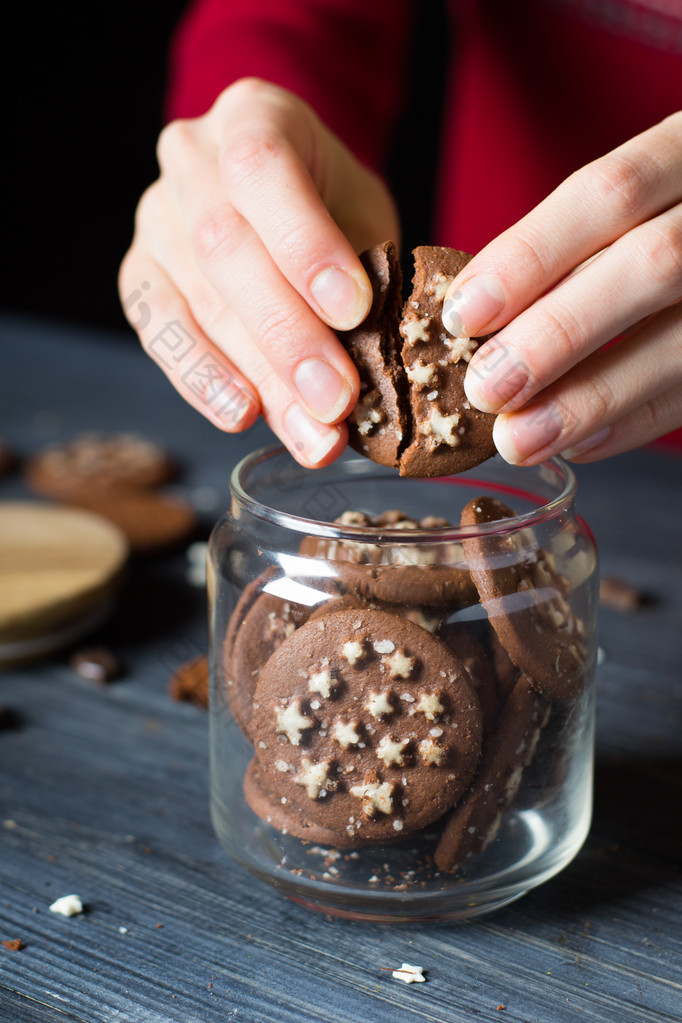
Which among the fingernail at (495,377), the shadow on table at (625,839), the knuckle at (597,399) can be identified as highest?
the fingernail at (495,377)

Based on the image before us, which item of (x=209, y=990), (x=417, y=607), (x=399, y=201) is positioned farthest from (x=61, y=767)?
(x=399, y=201)

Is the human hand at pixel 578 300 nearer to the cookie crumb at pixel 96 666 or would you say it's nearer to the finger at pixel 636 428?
the finger at pixel 636 428

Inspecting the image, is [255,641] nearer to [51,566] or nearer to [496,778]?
[496,778]

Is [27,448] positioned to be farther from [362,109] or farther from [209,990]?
[209,990]

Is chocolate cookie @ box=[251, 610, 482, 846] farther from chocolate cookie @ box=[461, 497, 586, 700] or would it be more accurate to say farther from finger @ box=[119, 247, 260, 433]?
finger @ box=[119, 247, 260, 433]

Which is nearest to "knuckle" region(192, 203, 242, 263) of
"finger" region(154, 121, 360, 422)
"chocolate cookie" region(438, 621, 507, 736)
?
"finger" region(154, 121, 360, 422)

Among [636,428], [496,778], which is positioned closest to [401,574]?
[496,778]

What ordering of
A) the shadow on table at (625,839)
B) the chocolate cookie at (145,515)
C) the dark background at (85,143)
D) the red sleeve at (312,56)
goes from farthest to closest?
the dark background at (85,143), the red sleeve at (312,56), the chocolate cookie at (145,515), the shadow on table at (625,839)

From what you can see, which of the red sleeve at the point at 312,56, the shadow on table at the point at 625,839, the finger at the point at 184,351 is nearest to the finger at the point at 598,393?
the finger at the point at 184,351
